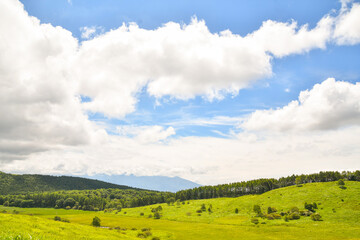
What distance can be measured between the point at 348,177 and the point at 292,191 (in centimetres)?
7302

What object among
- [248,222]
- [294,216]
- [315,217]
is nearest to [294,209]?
[294,216]

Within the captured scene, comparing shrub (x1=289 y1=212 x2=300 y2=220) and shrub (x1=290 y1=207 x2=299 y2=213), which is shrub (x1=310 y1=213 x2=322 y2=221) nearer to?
shrub (x1=289 y1=212 x2=300 y2=220)

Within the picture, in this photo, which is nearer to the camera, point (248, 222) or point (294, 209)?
point (248, 222)

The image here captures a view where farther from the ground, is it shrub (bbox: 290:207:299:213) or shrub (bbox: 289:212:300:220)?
shrub (bbox: 290:207:299:213)

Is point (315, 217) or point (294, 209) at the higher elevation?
point (294, 209)

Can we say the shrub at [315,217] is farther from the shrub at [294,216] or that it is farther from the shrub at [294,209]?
the shrub at [294,209]

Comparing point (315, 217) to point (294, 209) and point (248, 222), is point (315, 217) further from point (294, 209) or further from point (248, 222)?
point (248, 222)

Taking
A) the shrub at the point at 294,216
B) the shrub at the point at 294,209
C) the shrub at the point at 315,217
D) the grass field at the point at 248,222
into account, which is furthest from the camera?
the shrub at the point at 294,209

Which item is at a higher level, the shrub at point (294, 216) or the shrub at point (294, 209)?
the shrub at point (294, 209)

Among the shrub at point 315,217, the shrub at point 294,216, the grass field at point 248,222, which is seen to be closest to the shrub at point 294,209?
the grass field at point 248,222

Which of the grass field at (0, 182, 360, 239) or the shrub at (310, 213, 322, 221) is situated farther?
the shrub at (310, 213, 322, 221)

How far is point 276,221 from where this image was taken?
364 feet

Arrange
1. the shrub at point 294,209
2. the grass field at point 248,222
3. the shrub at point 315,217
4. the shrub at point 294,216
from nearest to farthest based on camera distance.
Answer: the grass field at point 248,222, the shrub at point 315,217, the shrub at point 294,216, the shrub at point 294,209

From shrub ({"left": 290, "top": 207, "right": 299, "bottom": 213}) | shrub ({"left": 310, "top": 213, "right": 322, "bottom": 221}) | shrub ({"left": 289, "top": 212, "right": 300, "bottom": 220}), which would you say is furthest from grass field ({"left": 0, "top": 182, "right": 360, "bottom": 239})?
shrub ({"left": 290, "top": 207, "right": 299, "bottom": 213})
